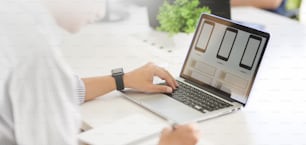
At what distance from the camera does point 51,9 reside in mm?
865

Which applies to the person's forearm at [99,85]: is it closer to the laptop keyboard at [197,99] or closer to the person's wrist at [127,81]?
the person's wrist at [127,81]

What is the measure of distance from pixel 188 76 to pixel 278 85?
10.4 inches

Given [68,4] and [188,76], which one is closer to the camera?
[68,4]

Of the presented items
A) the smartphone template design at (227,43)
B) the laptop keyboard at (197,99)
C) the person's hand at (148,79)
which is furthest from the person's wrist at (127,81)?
the smartphone template design at (227,43)

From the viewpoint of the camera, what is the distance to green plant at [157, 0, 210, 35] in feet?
5.58

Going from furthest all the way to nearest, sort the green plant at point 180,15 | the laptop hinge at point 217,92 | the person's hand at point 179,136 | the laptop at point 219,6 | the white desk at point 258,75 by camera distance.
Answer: the laptop at point 219,6 → the green plant at point 180,15 → the laptop hinge at point 217,92 → the white desk at point 258,75 → the person's hand at point 179,136

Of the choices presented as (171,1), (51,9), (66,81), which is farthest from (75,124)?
(171,1)

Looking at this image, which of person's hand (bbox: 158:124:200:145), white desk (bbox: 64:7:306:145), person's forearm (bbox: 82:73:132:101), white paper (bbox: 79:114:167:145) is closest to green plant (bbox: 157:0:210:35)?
white desk (bbox: 64:7:306:145)

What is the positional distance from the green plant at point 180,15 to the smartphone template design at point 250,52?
18.8 inches

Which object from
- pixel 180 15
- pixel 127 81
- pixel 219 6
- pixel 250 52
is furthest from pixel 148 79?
pixel 219 6

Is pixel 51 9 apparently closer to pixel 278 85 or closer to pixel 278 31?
pixel 278 85

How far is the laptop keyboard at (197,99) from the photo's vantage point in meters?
1.22

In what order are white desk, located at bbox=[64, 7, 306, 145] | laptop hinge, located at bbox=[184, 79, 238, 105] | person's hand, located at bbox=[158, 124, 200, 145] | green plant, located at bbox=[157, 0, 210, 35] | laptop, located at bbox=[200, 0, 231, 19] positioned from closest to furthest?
person's hand, located at bbox=[158, 124, 200, 145] → white desk, located at bbox=[64, 7, 306, 145] → laptop hinge, located at bbox=[184, 79, 238, 105] → green plant, located at bbox=[157, 0, 210, 35] → laptop, located at bbox=[200, 0, 231, 19]

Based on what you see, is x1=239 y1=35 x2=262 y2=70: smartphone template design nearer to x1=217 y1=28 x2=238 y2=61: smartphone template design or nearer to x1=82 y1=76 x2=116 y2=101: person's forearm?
x1=217 y1=28 x2=238 y2=61: smartphone template design
